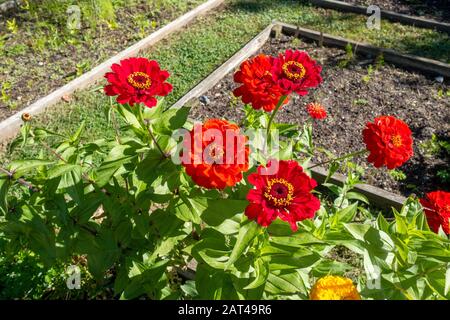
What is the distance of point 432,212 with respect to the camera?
67.1 inches

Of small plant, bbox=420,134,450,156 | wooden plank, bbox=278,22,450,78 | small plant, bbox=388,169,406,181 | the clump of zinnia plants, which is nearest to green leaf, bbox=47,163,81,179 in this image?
the clump of zinnia plants

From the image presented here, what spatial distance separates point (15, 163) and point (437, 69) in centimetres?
394

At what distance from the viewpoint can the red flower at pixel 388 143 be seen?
1583 millimetres

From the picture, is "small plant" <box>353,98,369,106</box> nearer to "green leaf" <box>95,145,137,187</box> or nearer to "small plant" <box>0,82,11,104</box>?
"green leaf" <box>95,145,137,187</box>

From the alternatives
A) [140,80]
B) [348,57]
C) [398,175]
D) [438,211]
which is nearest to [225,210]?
[140,80]

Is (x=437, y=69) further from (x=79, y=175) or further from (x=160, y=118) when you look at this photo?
(x=79, y=175)

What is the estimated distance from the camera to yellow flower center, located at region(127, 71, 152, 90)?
1.55 m

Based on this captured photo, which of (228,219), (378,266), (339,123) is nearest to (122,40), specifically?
(339,123)

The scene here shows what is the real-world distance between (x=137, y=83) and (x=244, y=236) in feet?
2.19

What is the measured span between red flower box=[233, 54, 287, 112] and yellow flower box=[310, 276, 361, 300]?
0.67m

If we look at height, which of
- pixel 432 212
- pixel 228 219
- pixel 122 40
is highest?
pixel 228 219

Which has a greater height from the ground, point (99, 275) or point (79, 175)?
point (79, 175)

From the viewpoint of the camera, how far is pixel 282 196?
4.35 feet

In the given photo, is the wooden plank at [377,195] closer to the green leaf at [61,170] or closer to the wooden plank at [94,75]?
the green leaf at [61,170]
